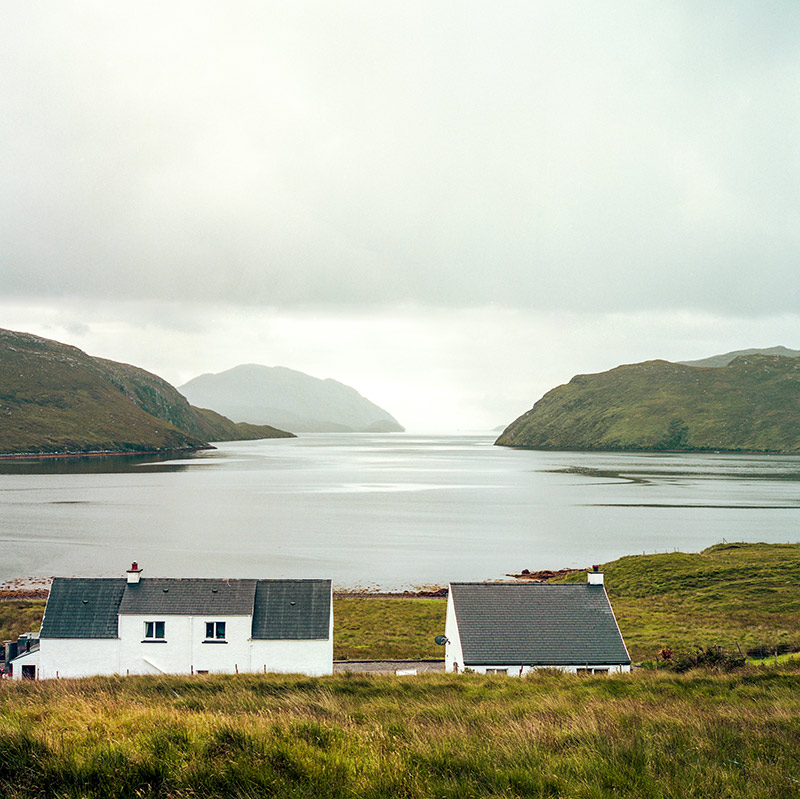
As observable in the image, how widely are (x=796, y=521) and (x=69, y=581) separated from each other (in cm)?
9724

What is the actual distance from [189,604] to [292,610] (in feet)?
15.3

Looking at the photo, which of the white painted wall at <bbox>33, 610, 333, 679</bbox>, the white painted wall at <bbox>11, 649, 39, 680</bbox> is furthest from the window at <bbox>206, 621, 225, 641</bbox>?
the white painted wall at <bbox>11, 649, 39, 680</bbox>

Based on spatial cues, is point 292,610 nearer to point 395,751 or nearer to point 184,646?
point 184,646

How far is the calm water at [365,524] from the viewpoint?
70.1m

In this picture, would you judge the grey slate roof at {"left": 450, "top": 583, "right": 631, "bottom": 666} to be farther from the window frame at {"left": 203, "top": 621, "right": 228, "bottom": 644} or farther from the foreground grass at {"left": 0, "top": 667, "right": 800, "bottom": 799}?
the foreground grass at {"left": 0, "top": 667, "right": 800, "bottom": 799}

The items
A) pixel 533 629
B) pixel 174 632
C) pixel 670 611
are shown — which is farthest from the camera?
pixel 670 611

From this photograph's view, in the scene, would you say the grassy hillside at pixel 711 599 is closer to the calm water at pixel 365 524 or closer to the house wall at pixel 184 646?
the calm water at pixel 365 524

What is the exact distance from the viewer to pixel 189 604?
30.9m

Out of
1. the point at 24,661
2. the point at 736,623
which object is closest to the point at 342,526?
the point at 736,623

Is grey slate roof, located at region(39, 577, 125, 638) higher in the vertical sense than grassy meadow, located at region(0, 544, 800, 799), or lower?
lower

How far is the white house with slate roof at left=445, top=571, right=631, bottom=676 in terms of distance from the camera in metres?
28.5

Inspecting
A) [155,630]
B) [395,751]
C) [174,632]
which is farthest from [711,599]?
[395,751]

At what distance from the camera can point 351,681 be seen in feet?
63.8

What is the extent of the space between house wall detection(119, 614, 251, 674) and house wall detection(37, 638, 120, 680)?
545 mm
